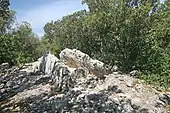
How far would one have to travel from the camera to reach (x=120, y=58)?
23.9 metres

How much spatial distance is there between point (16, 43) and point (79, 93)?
30.0 meters

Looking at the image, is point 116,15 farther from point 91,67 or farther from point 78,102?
point 78,102

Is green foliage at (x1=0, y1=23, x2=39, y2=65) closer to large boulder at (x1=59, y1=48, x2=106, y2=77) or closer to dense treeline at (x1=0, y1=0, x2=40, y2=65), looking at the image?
dense treeline at (x1=0, y1=0, x2=40, y2=65)

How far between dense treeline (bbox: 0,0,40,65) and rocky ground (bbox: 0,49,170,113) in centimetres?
464

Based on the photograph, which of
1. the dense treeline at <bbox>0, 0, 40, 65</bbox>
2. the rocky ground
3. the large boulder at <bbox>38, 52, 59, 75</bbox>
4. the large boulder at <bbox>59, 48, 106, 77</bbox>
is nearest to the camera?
the rocky ground

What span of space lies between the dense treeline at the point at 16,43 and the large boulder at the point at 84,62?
16.3 feet

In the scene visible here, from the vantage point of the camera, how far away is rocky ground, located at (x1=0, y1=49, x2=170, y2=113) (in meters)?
14.2

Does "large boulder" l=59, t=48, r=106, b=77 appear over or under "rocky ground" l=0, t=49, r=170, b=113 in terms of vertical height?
over

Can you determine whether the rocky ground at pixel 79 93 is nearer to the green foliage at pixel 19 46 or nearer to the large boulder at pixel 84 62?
the large boulder at pixel 84 62

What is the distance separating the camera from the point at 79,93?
15797 mm

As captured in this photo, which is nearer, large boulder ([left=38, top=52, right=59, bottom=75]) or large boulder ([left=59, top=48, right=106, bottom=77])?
large boulder ([left=59, top=48, right=106, bottom=77])

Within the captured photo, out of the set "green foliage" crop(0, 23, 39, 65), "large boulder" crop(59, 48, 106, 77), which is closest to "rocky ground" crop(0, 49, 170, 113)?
"large boulder" crop(59, 48, 106, 77)

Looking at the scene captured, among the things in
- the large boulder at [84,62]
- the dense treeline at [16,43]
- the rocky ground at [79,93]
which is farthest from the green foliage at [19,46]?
the rocky ground at [79,93]

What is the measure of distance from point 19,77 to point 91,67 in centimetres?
524
